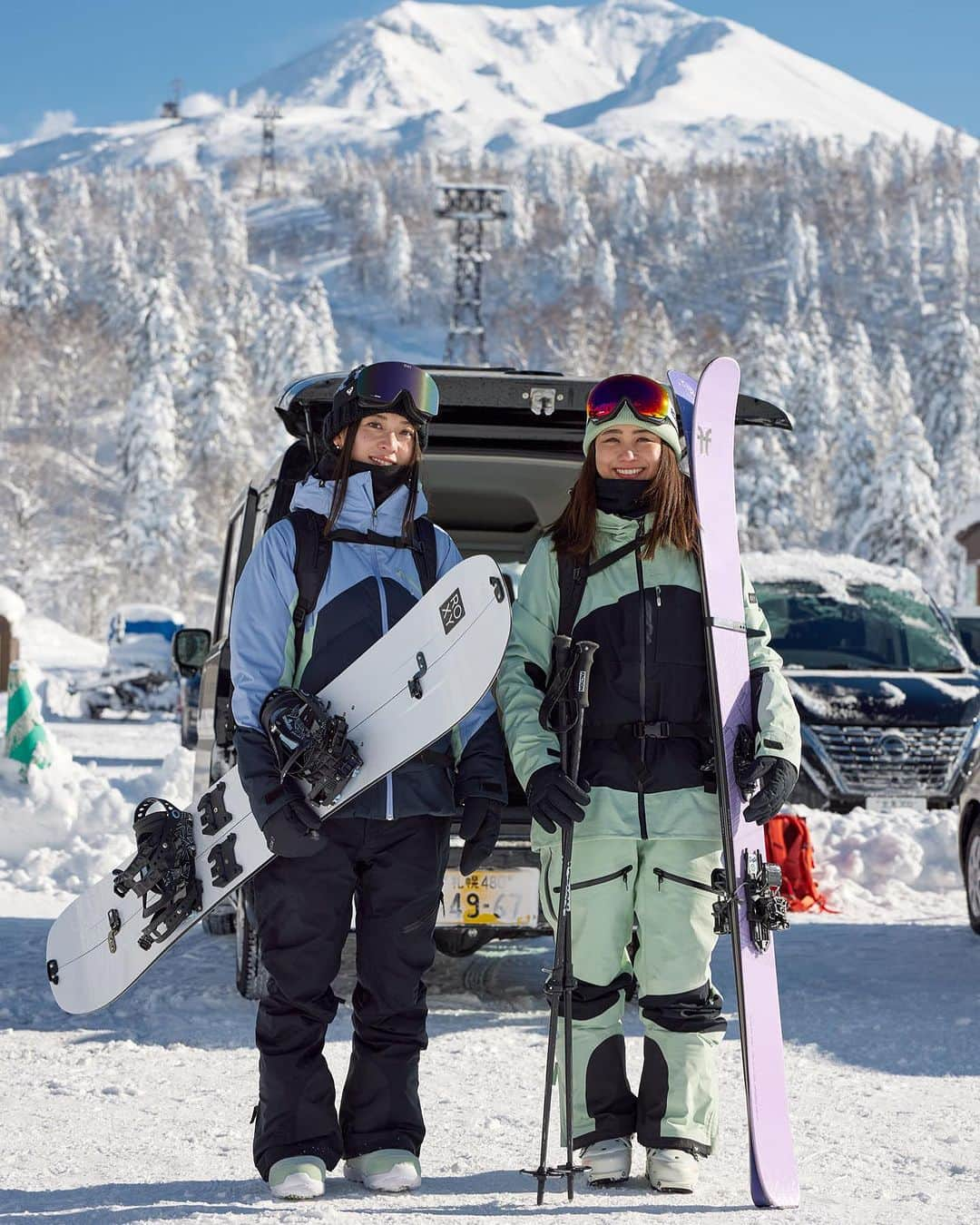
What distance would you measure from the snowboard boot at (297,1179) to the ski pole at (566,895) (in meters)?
0.51

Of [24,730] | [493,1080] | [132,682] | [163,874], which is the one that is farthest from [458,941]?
[132,682]

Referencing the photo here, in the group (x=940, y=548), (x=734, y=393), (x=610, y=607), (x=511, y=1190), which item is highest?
(x=940, y=548)

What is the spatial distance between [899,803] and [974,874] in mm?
2090

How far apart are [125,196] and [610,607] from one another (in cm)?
17557

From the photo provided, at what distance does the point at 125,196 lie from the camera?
550 feet

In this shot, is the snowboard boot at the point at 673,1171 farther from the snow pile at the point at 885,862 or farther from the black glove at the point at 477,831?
the snow pile at the point at 885,862

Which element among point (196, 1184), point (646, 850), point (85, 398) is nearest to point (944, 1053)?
point (646, 850)

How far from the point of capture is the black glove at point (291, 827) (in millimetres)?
3363

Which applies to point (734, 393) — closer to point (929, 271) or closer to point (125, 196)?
point (929, 271)

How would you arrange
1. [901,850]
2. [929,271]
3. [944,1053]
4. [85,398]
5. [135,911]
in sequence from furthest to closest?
1. [929,271]
2. [85,398]
3. [901,850]
4. [944,1053]
5. [135,911]

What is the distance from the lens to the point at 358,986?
11.9 feet

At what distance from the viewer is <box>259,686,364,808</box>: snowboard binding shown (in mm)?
3361

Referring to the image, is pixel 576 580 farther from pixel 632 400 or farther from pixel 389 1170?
pixel 389 1170

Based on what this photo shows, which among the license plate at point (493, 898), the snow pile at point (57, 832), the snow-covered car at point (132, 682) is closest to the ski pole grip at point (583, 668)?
the license plate at point (493, 898)
